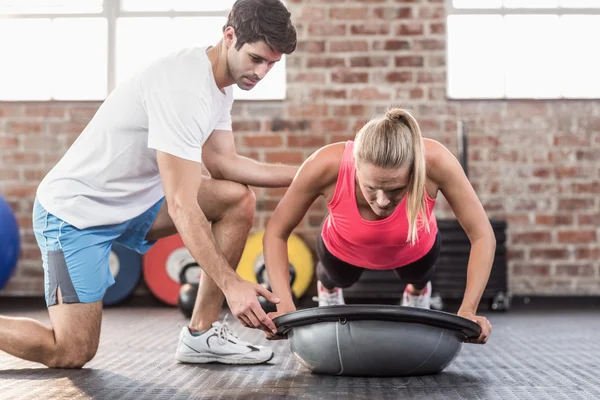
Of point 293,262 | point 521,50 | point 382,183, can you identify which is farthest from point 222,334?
point 521,50

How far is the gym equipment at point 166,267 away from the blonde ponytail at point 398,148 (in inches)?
108

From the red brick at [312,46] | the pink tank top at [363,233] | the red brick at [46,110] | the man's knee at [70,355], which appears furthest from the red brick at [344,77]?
the man's knee at [70,355]

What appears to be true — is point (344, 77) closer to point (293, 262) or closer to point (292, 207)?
point (293, 262)

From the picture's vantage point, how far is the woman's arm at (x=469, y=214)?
6.93 ft

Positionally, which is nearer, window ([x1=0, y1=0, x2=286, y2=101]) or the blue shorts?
the blue shorts

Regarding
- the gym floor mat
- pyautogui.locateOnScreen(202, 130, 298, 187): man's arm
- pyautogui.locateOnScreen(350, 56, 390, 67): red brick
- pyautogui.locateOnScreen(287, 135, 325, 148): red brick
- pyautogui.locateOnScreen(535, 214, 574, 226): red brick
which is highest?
pyautogui.locateOnScreen(350, 56, 390, 67): red brick

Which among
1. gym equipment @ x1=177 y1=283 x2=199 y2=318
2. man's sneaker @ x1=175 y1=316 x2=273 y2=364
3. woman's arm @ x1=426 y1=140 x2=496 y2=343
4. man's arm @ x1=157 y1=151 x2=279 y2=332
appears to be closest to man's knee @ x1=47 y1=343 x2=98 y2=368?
man's sneaker @ x1=175 y1=316 x2=273 y2=364

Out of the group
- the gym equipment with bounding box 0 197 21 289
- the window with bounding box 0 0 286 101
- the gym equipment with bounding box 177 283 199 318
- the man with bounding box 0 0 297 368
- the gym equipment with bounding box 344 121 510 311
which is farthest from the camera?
the window with bounding box 0 0 286 101

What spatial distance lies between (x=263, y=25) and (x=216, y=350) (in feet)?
3.29

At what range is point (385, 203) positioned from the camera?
200 centimetres

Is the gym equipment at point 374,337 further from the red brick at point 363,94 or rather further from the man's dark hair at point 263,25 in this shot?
the red brick at point 363,94

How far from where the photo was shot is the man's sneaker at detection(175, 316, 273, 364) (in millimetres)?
2320

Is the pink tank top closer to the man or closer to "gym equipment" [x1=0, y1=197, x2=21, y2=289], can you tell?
the man

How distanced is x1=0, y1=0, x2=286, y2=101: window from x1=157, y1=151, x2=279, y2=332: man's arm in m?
2.92
